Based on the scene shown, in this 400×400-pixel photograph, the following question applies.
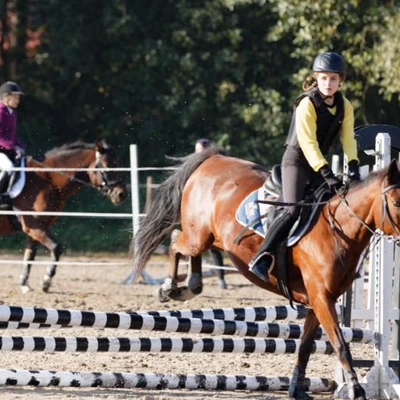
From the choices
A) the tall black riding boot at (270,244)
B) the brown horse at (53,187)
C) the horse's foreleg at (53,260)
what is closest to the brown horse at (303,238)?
the tall black riding boot at (270,244)

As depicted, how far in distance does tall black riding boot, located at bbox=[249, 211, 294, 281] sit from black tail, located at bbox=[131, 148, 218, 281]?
1.61m

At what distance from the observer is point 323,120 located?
23.0ft

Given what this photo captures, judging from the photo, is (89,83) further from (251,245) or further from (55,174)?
(251,245)

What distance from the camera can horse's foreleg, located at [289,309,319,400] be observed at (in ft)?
23.1

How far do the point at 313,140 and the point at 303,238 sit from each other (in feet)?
2.11

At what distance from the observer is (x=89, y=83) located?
22922 mm

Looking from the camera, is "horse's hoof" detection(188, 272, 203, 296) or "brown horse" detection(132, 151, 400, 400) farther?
"horse's hoof" detection(188, 272, 203, 296)

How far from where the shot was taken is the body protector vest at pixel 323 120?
22.8 feet

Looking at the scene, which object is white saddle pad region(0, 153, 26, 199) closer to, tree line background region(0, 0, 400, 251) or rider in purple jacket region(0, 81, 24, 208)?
rider in purple jacket region(0, 81, 24, 208)

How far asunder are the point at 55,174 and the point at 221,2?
799cm

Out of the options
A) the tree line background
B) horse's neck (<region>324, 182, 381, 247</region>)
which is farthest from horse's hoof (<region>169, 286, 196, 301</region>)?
the tree line background

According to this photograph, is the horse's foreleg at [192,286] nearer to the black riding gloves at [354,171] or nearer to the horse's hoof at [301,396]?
the horse's hoof at [301,396]

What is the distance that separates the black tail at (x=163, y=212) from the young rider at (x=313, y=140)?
1.59 metres

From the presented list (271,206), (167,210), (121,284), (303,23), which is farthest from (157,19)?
(271,206)
